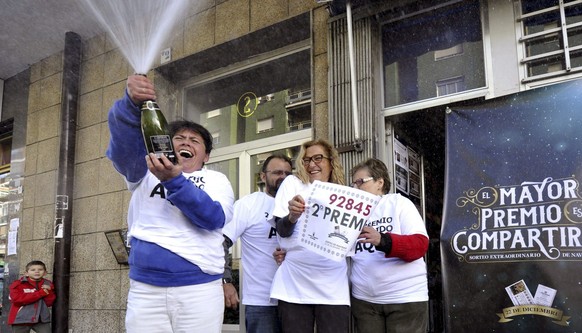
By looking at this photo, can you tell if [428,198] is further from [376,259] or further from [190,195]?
[190,195]

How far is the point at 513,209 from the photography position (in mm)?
4270

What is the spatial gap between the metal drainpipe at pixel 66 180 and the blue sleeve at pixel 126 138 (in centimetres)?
582

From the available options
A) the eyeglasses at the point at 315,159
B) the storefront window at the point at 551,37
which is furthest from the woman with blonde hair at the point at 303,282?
the storefront window at the point at 551,37

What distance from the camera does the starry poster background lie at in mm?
3982

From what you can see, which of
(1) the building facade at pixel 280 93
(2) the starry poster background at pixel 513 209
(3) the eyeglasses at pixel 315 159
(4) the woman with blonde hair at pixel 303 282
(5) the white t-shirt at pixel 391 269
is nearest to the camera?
(4) the woman with blonde hair at pixel 303 282

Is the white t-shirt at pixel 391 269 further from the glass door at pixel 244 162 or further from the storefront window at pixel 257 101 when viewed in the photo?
the storefront window at pixel 257 101

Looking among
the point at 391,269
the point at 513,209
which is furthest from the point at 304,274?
the point at 513,209

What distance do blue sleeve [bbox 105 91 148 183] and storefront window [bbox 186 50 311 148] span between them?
3.83 meters

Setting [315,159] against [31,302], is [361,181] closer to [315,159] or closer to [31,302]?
[315,159]

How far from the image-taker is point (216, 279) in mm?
2627

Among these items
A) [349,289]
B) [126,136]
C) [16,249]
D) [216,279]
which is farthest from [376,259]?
[16,249]

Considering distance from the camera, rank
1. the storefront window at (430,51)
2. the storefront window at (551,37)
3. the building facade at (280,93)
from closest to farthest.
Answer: the storefront window at (551,37) → the building facade at (280,93) → the storefront window at (430,51)

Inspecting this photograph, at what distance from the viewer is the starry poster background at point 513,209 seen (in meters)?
3.98

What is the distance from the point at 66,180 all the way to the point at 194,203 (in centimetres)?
623
